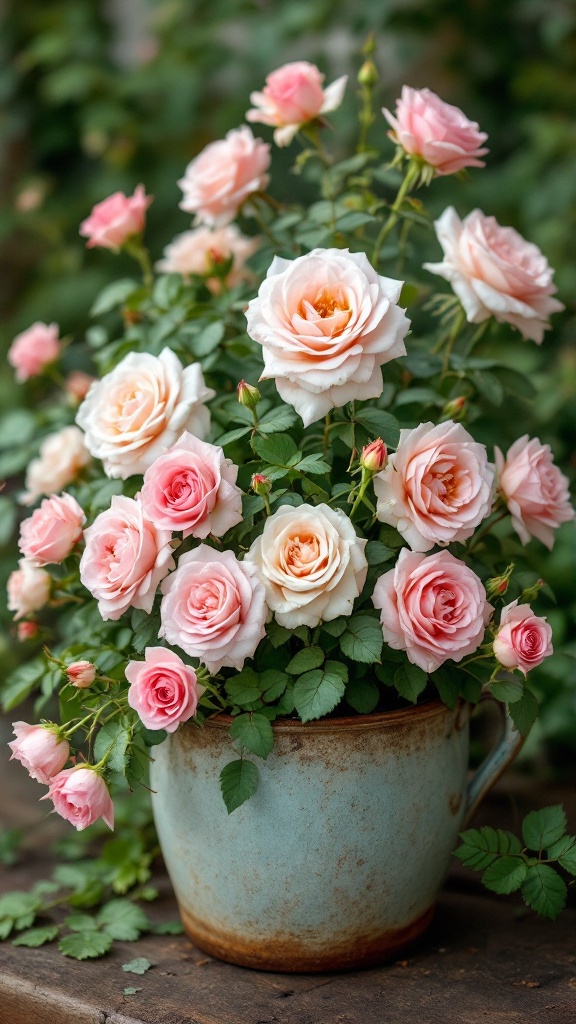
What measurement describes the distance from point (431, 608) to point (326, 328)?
9.2 inches

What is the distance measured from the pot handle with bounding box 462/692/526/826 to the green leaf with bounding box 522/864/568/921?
101mm

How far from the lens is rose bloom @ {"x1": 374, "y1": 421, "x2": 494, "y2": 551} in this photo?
0.81 metres

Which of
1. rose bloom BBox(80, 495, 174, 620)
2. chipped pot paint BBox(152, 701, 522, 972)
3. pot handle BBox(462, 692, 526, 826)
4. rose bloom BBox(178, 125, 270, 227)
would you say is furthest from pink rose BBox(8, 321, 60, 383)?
pot handle BBox(462, 692, 526, 826)

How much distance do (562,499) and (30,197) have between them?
1.32 m

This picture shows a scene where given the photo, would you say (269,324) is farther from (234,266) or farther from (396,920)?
(396,920)

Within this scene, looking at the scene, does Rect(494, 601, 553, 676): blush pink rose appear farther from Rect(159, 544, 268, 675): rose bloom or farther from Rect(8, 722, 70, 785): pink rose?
Rect(8, 722, 70, 785): pink rose

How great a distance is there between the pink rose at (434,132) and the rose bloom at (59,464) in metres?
0.44

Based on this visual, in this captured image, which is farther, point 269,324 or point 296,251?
point 296,251

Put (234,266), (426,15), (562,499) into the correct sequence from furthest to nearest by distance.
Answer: (426,15)
(234,266)
(562,499)

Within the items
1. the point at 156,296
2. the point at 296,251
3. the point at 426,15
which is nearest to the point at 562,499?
the point at 296,251

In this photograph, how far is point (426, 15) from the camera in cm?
208

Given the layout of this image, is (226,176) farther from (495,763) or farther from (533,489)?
(495,763)

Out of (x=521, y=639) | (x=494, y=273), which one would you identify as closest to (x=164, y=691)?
(x=521, y=639)

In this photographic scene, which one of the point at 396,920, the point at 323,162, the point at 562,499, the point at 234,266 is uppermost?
the point at 323,162
